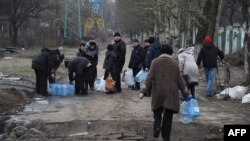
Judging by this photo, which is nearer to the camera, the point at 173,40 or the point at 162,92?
the point at 162,92

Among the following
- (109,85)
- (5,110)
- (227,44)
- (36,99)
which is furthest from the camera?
(227,44)

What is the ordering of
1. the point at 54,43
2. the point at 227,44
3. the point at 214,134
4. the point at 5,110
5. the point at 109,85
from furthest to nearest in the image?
the point at 54,43
the point at 227,44
the point at 109,85
the point at 5,110
the point at 214,134

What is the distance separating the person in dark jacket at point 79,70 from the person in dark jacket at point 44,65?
1.94 feet

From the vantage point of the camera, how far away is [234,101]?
15867 mm

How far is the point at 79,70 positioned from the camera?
54.1ft

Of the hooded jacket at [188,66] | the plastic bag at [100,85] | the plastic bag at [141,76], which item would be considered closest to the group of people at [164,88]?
the hooded jacket at [188,66]

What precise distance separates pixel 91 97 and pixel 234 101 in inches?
172

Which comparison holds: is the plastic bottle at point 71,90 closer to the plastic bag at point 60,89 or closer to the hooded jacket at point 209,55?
the plastic bag at point 60,89

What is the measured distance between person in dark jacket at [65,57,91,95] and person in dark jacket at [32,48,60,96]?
0.59 metres

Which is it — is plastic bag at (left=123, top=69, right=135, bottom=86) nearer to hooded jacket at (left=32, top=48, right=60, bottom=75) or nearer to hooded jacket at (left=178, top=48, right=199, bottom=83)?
hooded jacket at (left=32, top=48, right=60, bottom=75)

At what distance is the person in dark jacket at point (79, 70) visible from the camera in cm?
1655

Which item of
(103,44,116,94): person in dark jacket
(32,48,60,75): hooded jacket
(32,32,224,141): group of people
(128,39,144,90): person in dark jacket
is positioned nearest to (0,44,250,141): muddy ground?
(32,32,224,141): group of people

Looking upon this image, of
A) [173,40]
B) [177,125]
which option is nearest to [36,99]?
[177,125]

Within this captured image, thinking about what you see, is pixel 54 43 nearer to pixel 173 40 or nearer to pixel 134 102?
pixel 173 40
